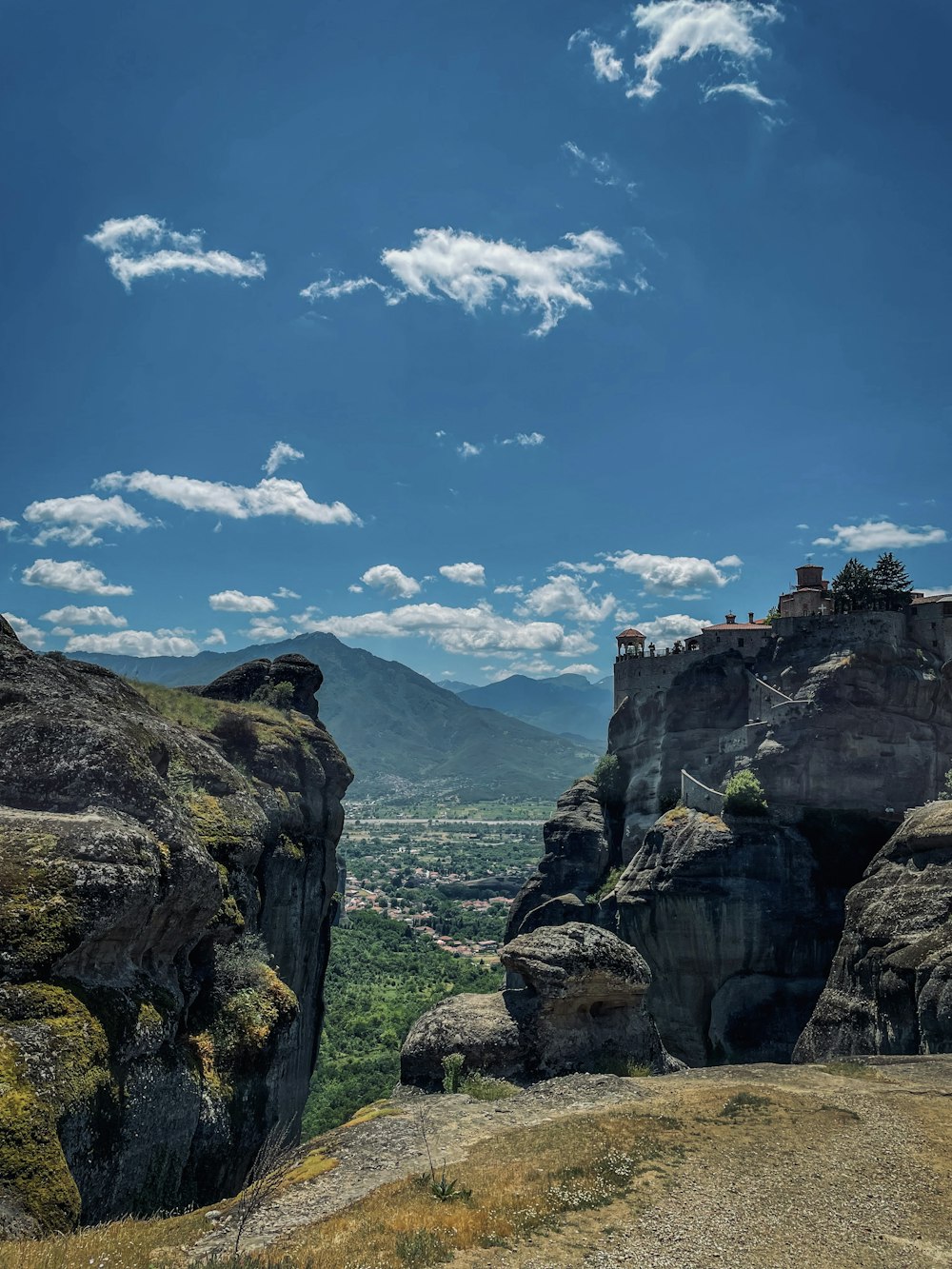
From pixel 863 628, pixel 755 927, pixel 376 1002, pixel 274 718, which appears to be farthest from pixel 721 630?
pixel 376 1002

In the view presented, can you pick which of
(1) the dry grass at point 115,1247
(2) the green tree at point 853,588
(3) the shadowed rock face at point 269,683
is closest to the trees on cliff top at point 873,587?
(2) the green tree at point 853,588

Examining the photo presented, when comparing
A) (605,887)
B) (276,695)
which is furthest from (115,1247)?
(605,887)

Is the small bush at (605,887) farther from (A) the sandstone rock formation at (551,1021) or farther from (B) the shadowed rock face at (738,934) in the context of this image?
(A) the sandstone rock formation at (551,1021)

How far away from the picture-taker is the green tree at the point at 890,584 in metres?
64.5

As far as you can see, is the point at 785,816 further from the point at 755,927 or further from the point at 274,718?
the point at 274,718

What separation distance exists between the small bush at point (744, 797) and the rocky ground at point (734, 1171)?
31536mm

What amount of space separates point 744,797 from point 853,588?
22.4m

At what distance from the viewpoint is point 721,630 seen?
73688 mm

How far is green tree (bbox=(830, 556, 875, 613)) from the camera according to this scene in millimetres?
64688

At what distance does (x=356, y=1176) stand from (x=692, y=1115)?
7.80 meters

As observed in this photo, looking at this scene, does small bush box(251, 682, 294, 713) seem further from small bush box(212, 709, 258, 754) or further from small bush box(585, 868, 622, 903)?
small bush box(585, 868, 622, 903)

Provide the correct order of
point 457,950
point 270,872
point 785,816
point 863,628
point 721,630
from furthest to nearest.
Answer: point 457,950 < point 721,630 < point 863,628 < point 785,816 < point 270,872

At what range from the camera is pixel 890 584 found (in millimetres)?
65188

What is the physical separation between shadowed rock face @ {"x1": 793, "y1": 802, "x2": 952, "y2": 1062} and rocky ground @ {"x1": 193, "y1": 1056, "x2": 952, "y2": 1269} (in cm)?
723
